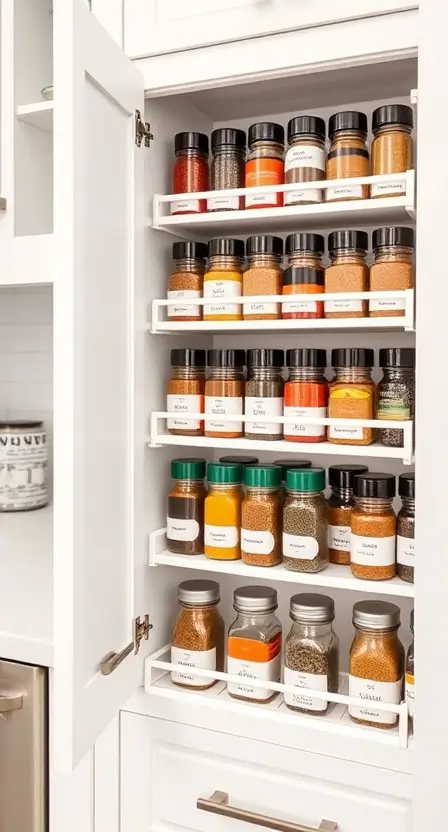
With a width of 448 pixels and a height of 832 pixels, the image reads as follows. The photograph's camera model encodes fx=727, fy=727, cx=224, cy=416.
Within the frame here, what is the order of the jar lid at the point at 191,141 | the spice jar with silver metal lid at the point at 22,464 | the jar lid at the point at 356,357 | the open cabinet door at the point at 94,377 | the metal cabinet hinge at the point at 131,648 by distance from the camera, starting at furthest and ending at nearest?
1. the spice jar with silver metal lid at the point at 22,464
2. the jar lid at the point at 191,141
3. the jar lid at the point at 356,357
4. the metal cabinet hinge at the point at 131,648
5. the open cabinet door at the point at 94,377

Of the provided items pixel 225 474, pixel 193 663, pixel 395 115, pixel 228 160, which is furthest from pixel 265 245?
pixel 193 663

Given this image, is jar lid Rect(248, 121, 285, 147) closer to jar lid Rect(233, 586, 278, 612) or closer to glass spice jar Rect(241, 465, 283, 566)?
glass spice jar Rect(241, 465, 283, 566)

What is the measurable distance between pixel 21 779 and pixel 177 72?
1113mm

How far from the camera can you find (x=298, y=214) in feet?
3.55

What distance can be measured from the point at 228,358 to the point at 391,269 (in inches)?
11.5

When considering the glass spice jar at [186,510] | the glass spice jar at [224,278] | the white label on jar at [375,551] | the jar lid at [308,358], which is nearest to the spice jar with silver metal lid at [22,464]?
the glass spice jar at [186,510]

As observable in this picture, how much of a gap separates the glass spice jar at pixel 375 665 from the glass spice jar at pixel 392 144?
2.01ft

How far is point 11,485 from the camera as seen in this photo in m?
1.73

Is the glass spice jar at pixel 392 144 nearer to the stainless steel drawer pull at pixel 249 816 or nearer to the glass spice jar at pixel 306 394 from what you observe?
the glass spice jar at pixel 306 394

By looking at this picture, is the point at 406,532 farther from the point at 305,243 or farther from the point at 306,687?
the point at 305,243

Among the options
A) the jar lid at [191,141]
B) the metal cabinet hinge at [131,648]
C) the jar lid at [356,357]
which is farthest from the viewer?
the jar lid at [191,141]

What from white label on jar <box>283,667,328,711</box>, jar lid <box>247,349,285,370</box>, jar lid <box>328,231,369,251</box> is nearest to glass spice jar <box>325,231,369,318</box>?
jar lid <box>328,231,369,251</box>

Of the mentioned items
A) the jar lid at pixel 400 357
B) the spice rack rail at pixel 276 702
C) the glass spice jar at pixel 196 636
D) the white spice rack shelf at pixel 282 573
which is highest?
the jar lid at pixel 400 357

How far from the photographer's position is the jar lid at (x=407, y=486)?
105 cm
